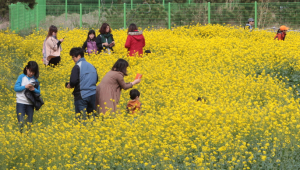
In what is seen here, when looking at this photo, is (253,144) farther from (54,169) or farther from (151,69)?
(151,69)

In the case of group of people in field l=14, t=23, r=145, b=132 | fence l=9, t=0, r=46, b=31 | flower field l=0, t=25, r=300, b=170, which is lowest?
flower field l=0, t=25, r=300, b=170

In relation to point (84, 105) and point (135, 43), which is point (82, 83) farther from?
point (135, 43)

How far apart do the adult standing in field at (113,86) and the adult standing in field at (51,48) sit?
145 inches

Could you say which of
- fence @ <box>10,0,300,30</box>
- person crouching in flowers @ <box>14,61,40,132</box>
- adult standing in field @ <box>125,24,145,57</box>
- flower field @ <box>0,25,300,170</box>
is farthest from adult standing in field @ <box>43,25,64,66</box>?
fence @ <box>10,0,300,30</box>

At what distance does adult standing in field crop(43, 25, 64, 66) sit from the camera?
34.4ft

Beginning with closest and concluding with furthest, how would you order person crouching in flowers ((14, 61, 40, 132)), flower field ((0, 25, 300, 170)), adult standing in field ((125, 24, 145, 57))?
flower field ((0, 25, 300, 170)) → person crouching in flowers ((14, 61, 40, 132)) → adult standing in field ((125, 24, 145, 57))

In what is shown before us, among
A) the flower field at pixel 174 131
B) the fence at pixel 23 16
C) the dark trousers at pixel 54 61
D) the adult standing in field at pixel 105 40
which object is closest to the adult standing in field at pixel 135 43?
the adult standing in field at pixel 105 40

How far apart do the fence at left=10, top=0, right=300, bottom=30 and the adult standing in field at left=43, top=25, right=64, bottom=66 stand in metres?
10.3

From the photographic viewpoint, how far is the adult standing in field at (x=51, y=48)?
10492 mm

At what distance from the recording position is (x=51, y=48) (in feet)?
34.9

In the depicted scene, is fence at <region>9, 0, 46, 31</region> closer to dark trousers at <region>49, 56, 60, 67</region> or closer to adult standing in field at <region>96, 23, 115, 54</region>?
adult standing in field at <region>96, 23, 115, 54</region>

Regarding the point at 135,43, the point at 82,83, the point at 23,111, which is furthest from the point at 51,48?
the point at 82,83

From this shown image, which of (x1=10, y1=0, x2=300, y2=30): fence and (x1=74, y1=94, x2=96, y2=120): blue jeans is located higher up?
(x1=10, y1=0, x2=300, y2=30): fence

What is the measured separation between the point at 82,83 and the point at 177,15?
50.4 ft
